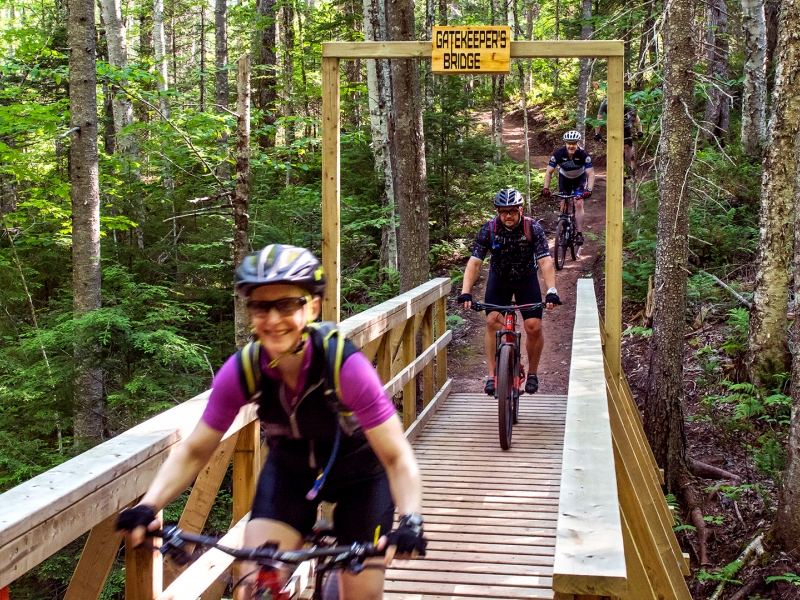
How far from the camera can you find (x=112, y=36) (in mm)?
18016

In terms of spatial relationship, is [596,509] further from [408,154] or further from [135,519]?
[408,154]

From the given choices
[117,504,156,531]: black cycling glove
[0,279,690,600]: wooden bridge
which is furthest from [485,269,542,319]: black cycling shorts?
[117,504,156,531]: black cycling glove

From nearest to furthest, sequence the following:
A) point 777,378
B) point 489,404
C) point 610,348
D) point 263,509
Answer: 1. point 263,509
2. point 610,348
3. point 489,404
4. point 777,378

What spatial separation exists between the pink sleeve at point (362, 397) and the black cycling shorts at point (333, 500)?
0.33m

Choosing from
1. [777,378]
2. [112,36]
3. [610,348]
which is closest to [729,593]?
[610,348]

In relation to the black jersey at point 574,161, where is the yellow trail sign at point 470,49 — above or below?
above

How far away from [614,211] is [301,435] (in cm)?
521

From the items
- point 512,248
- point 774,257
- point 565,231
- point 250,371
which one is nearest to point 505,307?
point 512,248

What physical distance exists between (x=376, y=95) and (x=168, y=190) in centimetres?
513

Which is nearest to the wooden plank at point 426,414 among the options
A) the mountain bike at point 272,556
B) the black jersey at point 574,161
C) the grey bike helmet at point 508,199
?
the grey bike helmet at point 508,199

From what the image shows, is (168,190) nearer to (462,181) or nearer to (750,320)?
(462,181)

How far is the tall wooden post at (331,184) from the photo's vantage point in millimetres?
6590

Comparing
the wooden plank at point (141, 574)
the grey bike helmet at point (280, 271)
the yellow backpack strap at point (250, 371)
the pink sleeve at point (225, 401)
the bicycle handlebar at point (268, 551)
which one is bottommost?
the wooden plank at point (141, 574)

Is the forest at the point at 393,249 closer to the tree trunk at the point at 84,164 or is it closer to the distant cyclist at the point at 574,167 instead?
the tree trunk at the point at 84,164
